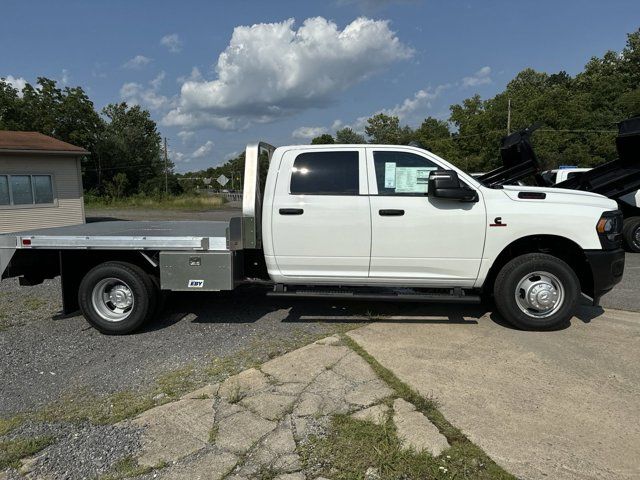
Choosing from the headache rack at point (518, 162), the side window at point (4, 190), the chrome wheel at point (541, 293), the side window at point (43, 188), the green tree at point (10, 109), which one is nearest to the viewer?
the chrome wheel at point (541, 293)

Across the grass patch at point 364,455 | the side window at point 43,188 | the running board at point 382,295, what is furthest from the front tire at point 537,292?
the side window at point 43,188

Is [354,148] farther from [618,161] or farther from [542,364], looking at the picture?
[618,161]

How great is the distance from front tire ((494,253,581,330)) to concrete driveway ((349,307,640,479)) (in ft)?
0.58

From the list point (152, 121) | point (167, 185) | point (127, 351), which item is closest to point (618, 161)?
point (127, 351)

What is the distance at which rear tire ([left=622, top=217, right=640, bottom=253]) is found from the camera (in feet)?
36.0

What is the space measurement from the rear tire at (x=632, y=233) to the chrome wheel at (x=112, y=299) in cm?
1070

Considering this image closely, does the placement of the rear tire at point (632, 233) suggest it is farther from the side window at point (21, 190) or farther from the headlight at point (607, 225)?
the side window at point (21, 190)

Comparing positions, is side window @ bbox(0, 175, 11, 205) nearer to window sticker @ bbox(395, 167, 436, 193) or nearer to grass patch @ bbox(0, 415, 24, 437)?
grass patch @ bbox(0, 415, 24, 437)

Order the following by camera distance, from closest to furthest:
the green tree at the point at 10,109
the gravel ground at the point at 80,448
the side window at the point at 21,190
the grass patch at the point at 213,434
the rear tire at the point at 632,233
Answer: the gravel ground at the point at 80,448 < the grass patch at the point at 213,434 < the rear tire at the point at 632,233 < the side window at the point at 21,190 < the green tree at the point at 10,109

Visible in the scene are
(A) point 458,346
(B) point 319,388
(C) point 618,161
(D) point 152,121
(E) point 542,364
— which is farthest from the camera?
(D) point 152,121

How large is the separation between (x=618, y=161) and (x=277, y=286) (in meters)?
7.74

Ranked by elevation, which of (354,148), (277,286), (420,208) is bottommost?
(277,286)

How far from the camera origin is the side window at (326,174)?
5219mm

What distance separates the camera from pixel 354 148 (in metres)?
5.27
